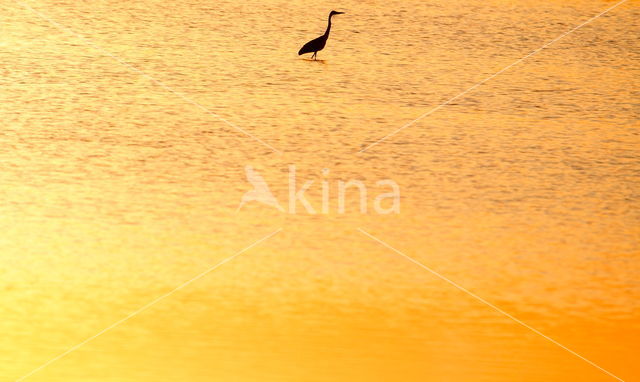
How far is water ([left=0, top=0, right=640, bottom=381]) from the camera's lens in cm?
371

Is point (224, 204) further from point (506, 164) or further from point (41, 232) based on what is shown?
point (506, 164)

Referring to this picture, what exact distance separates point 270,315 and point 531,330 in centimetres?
95

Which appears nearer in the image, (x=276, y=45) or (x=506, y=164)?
(x=506, y=164)

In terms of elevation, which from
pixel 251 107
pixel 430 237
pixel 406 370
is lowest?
pixel 406 370

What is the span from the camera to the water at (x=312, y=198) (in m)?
3.71

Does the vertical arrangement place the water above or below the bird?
below

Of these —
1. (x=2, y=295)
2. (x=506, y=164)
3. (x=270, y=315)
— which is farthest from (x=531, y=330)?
(x=506, y=164)

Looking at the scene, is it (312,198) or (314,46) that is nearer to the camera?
(312,198)

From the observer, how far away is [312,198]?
5664mm

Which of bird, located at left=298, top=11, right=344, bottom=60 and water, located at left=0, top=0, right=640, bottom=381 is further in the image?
bird, located at left=298, top=11, right=344, bottom=60

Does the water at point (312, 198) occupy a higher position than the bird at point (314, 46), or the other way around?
the bird at point (314, 46)

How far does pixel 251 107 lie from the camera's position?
7285 mm

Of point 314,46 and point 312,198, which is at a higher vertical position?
point 314,46

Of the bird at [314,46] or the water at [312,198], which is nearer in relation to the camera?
the water at [312,198]
